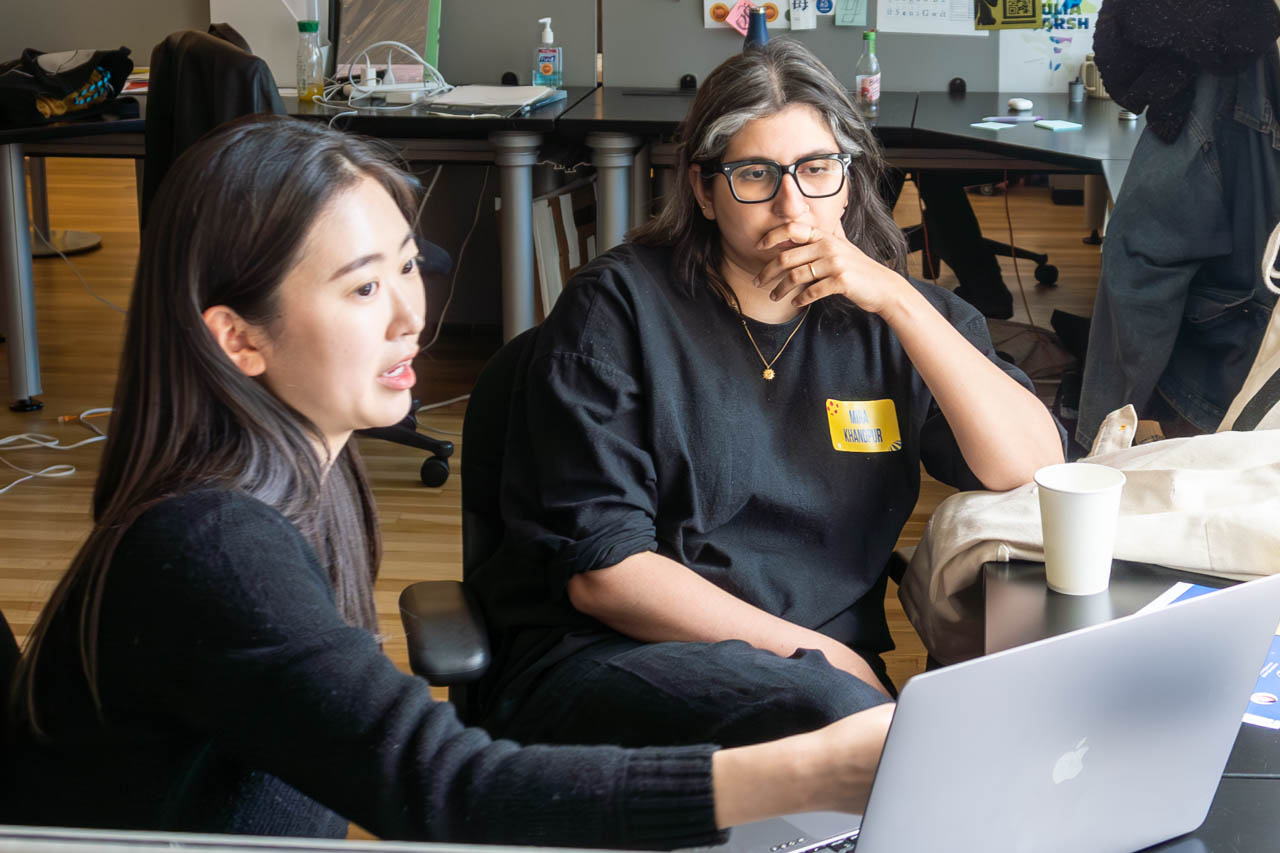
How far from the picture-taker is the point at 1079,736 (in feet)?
2.35

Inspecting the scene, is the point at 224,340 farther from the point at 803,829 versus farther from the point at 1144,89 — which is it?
the point at 1144,89

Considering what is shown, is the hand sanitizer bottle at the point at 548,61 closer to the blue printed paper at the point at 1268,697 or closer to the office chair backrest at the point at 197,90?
the office chair backrest at the point at 197,90

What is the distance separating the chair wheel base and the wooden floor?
2 centimetres

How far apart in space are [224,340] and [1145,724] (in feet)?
2.08

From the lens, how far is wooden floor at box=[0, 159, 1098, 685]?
8.61 feet

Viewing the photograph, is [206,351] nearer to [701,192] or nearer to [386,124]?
[701,192]

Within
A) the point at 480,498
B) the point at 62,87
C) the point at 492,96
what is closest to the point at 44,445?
the point at 62,87

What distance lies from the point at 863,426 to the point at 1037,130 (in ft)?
6.43

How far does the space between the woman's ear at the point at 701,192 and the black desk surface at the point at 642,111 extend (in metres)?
1.54

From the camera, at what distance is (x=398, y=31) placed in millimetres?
3736

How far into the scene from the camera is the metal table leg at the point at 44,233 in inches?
199

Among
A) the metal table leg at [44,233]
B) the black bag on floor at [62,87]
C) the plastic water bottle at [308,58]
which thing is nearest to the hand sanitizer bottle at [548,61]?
the plastic water bottle at [308,58]

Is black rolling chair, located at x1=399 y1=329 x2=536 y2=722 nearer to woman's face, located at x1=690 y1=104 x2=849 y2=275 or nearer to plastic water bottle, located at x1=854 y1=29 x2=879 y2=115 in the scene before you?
woman's face, located at x1=690 y1=104 x2=849 y2=275

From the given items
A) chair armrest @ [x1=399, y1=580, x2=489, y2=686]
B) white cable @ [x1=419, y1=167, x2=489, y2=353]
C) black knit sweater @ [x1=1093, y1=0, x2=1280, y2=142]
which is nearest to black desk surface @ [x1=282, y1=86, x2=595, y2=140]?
white cable @ [x1=419, y1=167, x2=489, y2=353]
